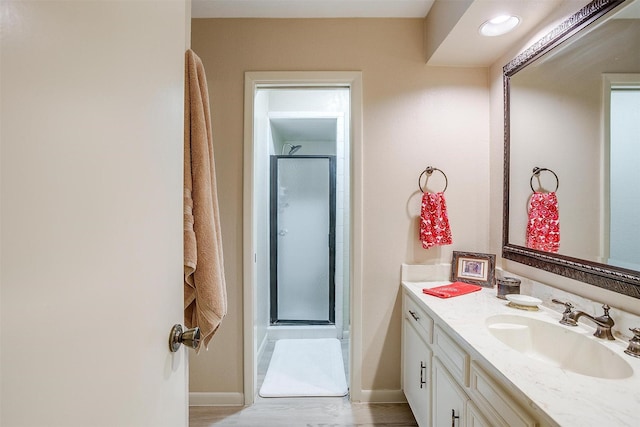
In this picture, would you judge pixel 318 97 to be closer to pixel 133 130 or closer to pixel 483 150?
pixel 483 150

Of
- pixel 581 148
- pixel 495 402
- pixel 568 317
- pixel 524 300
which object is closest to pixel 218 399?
pixel 495 402

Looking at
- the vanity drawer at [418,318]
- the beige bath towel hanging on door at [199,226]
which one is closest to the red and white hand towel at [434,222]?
the vanity drawer at [418,318]

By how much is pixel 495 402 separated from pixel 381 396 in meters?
1.22

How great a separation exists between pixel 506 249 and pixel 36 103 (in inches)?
81.5

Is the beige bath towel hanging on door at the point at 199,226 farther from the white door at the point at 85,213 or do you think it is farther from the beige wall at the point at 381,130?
the beige wall at the point at 381,130

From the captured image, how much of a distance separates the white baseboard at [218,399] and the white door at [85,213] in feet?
4.97

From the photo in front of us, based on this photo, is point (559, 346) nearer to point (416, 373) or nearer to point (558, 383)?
point (558, 383)

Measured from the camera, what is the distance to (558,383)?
85 centimetres

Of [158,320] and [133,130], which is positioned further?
[158,320]

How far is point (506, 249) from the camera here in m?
1.81

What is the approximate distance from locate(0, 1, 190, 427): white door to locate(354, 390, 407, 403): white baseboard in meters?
1.63

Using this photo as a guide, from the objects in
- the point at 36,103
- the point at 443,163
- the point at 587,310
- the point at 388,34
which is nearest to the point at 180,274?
the point at 36,103

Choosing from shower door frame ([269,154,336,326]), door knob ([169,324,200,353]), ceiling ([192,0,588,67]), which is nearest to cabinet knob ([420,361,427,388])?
door knob ([169,324,200,353])

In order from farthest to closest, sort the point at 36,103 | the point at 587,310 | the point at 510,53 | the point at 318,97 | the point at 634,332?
1. the point at 318,97
2. the point at 510,53
3. the point at 587,310
4. the point at 634,332
5. the point at 36,103
